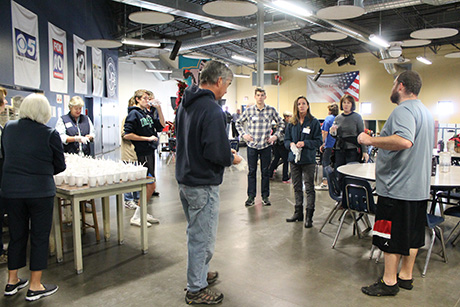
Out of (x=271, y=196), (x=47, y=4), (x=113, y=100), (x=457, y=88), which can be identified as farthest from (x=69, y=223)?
(x=457, y=88)

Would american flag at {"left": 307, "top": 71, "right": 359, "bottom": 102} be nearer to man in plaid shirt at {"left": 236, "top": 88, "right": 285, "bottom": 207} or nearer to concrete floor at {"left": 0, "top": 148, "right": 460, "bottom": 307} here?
man in plaid shirt at {"left": 236, "top": 88, "right": 285, "bottom": 207}

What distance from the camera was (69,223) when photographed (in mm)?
4266

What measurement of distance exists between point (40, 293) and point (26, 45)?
5332mm

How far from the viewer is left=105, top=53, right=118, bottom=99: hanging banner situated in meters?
12.4

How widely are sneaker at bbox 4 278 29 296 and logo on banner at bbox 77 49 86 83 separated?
25.3 feet

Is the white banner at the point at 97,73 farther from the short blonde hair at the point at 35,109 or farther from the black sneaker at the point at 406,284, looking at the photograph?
the black sneaker at the point at 406,284

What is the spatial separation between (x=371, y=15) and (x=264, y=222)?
32.4ft

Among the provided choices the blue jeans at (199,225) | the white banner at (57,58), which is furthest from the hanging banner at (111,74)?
the blue jeans at (199,225)

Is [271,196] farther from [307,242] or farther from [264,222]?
[307,242]

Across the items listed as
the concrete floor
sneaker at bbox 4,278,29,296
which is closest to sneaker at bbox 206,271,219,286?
the concrete floor

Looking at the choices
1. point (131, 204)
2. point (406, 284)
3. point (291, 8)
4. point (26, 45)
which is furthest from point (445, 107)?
point (26, 45)

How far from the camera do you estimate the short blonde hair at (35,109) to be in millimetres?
2416

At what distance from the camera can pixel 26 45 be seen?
6.38m

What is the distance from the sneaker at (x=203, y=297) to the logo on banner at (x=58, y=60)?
6.95 meters
